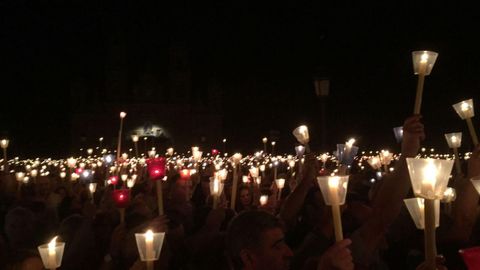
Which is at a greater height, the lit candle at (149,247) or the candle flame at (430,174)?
the candle flame at (430,174)

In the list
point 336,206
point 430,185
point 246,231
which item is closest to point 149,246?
point 246,231

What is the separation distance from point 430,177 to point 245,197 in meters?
6.41

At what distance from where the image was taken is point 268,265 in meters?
3.17

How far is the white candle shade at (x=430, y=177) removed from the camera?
2.13m

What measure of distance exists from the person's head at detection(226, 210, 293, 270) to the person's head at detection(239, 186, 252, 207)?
5.12 m

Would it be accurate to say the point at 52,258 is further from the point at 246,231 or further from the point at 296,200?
the point at 296,200

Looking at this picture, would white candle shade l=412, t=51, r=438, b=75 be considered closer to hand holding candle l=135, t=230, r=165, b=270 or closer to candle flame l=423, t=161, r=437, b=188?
candle flame l=423, t=161, r=437, b=188

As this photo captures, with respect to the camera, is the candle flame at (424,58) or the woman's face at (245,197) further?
the woman's face at (245,197)

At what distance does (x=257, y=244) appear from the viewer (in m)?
3.17

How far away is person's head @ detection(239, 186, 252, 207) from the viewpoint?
27.7 feet

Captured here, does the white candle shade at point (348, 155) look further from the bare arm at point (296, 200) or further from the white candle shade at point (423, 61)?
the white candle shade at point (423, 61)

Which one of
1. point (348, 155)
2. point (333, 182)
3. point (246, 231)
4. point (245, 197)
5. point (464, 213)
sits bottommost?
point (245, 197)

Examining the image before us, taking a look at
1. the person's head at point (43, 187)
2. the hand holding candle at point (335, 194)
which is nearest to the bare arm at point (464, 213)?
the hand holding candle at point (335, 194)

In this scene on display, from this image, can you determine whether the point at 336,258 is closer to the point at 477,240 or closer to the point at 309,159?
the point at 477,240
